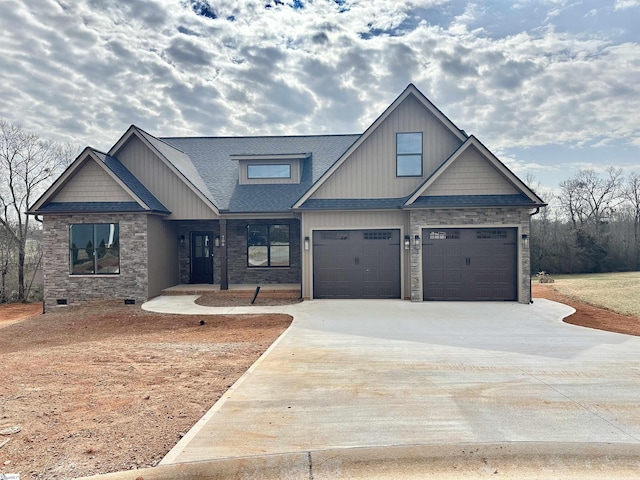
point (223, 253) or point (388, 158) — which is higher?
point (388, 158)

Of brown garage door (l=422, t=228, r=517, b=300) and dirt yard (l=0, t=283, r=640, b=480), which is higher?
brown garage door (l=422, t=228, r=517, b=300)

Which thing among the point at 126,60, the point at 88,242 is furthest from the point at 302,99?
the point at 88,242

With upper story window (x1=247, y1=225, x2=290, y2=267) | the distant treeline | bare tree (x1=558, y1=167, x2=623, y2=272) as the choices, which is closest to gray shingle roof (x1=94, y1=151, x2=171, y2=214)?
upper story window (x1=247, y1=225, x2=290, y2=267)

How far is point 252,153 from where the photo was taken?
1733cm

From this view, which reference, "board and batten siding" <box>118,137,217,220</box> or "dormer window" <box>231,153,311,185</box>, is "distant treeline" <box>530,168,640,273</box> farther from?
"board and batten siding" <box>118,137,217,220</box>

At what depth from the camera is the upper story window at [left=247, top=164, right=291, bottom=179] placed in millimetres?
16891

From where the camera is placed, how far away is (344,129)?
2364cm

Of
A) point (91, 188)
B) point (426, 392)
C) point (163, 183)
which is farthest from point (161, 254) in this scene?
point (426, 392)

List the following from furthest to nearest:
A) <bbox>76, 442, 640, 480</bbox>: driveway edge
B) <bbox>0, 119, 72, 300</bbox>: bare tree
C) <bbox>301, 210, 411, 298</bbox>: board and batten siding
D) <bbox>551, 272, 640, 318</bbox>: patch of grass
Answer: <bbox>0, 119, 72, 300</bbox>: bare tree
<bbox>551, 272, 640, 318</bbox>: patch of grass
<bbox>301, 210, 411, 298</bbox>: board and batten siding
<bbox>76, 442, 640, 480</bbox>: driveway edge

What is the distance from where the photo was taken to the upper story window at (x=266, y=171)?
16.9m

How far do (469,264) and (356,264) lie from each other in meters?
3.87

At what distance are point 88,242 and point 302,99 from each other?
1203 centimetres

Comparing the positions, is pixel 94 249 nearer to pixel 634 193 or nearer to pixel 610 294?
pixel 610 294

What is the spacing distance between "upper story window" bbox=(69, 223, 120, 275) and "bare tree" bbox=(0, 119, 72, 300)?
922 cm
